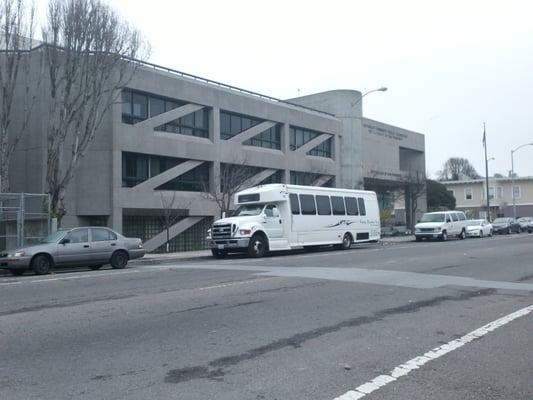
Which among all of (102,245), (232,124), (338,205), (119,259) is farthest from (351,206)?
(102,245)

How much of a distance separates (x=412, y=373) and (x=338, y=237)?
Result: 68.3ft

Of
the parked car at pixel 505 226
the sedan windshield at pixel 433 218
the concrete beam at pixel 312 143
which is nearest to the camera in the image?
the sedan windshield at pixel 433 218

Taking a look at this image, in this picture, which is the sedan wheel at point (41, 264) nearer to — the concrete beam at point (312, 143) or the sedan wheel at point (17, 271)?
the sedan wheel at point (17, 271)

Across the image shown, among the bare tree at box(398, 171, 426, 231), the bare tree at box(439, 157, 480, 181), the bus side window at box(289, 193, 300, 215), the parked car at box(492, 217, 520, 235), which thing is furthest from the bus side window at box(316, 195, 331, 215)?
the bare tree at box(439, 157, 480, 181)

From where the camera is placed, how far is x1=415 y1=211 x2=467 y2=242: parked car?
3491 centimetres

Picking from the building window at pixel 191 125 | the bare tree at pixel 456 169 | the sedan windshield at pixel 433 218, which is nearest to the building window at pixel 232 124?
the building window at pixel 191 125

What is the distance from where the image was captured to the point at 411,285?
1259 centimetres

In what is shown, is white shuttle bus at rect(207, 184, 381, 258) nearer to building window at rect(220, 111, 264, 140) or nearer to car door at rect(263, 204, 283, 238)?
car door at rect(263, 204, 283, 238)

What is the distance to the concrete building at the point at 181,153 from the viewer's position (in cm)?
2777

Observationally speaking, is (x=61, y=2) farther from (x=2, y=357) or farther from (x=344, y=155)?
(x=344, y=155)

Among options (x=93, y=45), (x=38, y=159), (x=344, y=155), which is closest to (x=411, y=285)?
(x=93, y=45)

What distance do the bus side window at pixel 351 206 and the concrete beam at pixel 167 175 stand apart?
9528mm

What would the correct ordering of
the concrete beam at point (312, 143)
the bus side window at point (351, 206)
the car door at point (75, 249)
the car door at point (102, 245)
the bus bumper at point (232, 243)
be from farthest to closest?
the concrete beam at point (312, 143), the bus side window at point (351, 206), the bus bumper at point (232, 243), the car door at point (102, 245), the car door at point (75, 249)

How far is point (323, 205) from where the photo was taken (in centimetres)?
2561
